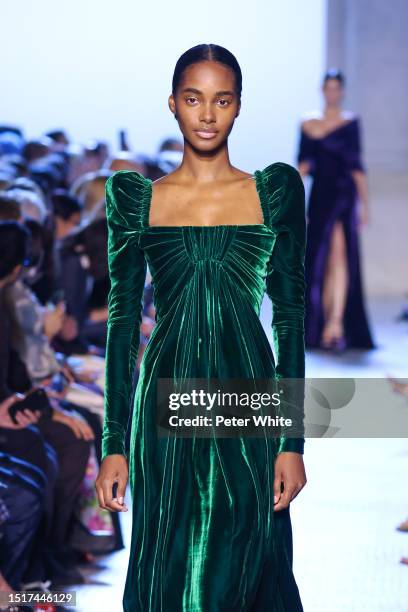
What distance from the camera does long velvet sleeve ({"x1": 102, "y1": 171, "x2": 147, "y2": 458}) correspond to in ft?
7.93

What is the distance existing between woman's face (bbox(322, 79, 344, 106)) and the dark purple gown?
214 mm

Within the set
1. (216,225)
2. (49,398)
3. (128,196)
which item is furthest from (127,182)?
(49,398)

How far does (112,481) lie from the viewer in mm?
2367

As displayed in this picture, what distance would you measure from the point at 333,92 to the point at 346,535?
4.44 metres

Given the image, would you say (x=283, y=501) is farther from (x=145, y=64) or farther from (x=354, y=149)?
(x=145, y=64)

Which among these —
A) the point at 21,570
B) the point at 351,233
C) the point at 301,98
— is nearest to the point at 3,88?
the point at 301,98

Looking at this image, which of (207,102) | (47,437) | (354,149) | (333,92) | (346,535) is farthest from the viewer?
(354,149)

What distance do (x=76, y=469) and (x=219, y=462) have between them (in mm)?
1993

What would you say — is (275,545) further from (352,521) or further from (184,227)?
(352,521)

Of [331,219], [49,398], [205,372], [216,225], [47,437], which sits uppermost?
[331,219]

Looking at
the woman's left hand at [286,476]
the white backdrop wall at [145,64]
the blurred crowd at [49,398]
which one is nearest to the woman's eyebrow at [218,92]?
the woman's left hand at [286,476]

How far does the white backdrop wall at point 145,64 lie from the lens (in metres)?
12.1

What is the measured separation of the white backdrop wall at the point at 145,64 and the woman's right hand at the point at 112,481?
9.55m

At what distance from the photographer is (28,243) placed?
412cm
